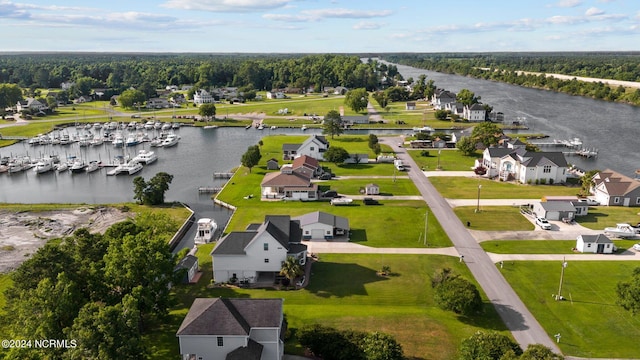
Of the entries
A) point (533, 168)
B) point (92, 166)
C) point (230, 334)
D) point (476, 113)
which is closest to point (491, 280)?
point (230, 334)

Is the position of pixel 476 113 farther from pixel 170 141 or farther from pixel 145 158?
pixel 145 158

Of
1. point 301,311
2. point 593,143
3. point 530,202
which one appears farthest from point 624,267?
point 593,143

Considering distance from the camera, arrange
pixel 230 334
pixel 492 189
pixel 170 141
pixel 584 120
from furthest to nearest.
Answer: pixel 584 120
pixel 170 141
pixel 492 189
pixel 230 334

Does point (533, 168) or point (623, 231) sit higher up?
point (533, 168)

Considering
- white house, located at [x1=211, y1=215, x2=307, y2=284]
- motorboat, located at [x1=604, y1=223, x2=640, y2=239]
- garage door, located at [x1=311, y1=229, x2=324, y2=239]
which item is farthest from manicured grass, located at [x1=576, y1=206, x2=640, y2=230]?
white house, located at [x1=211, y1=215, x2=307, y2=284]

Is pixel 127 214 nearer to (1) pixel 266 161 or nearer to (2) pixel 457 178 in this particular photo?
(1) pixel 266 161

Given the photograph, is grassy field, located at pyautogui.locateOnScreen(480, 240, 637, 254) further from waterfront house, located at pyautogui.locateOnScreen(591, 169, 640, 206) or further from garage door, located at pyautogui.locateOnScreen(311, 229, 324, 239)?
garage door, located at pyautogui.locateOnScreen(311, 229, 324, 239)

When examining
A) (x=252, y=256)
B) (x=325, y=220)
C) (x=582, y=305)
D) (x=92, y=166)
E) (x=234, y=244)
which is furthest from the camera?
(x=92, y=166)

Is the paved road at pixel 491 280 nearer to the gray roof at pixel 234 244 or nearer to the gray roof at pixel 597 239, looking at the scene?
the gray roof at pixel 597 239
